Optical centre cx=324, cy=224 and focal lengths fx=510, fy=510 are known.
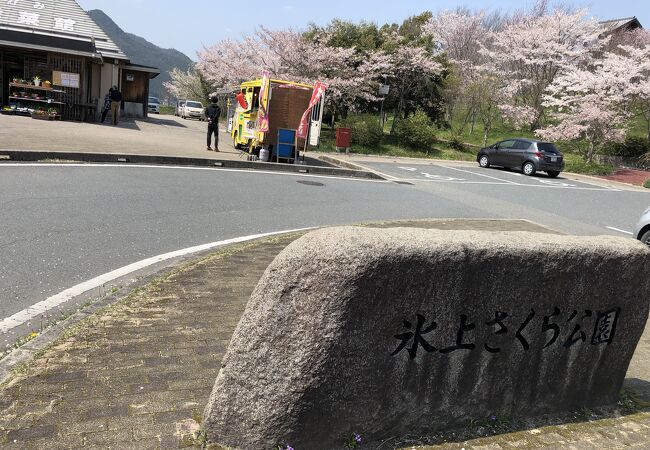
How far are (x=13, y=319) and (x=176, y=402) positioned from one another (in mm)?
1985

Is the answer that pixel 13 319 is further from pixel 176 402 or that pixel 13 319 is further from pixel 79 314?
pixel 176 402

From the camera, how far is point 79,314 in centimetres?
405

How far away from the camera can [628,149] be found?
3045cm

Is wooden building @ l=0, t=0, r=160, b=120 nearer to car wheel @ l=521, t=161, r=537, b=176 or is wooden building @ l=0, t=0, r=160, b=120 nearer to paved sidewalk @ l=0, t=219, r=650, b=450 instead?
car wheel @ l=521, t=161, r=537, b=176

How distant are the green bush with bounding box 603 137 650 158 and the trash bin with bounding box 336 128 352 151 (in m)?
16.9

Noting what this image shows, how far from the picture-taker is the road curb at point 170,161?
11321mm

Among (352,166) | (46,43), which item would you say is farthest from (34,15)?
(352,166)

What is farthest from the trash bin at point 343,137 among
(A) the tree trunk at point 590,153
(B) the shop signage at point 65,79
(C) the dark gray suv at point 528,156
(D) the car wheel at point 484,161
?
(A) the tree trunk at point 590,153

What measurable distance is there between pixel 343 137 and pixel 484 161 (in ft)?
23.5

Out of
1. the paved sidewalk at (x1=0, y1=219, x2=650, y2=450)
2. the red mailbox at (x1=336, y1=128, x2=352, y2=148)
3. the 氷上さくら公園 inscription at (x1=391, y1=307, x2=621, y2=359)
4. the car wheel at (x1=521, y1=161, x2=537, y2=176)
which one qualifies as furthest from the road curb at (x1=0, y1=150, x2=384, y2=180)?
the 氷上さくら公園 inscription at (x1=391, y1=307, x2=621, y2=359)

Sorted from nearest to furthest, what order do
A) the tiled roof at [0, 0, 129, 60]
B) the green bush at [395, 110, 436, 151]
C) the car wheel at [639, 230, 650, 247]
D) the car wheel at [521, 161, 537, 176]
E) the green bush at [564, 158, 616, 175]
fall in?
the car wheel at [639, 230, 650, 247] → the tiled roof at [0, 0, 129, 60] → the car wheel at [521, 161, 537, 176] → the green bush at [564, 158, 616, 175] → the green bush at [395, 110, 436, 151]

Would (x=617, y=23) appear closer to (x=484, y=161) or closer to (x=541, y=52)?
(x=541, y=52)

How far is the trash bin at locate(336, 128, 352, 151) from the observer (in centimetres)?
2341

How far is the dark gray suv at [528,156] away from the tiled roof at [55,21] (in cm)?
1791
